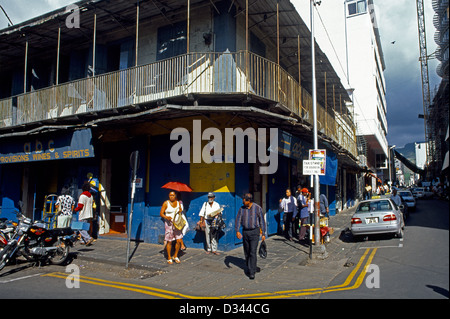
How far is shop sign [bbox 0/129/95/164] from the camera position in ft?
37.7

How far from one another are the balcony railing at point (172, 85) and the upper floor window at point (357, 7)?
27143mm

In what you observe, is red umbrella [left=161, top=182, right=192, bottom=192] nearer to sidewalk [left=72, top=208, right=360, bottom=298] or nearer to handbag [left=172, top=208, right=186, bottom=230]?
handbag [left=172, top=208, right=186, bottom=230]

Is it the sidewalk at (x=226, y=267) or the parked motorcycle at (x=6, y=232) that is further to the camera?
the parked motorcycle at (x=6, y=232)

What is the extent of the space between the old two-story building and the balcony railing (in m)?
0.05

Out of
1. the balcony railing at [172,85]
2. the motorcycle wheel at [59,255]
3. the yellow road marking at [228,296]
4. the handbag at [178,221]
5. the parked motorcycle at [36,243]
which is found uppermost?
the balcony railing at [172,85]

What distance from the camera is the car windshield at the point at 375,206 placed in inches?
470

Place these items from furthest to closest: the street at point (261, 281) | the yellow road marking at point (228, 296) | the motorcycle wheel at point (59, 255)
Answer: the motorcycle wheel at point (59, 255) → the yellow road marking at point (228, 296) → the street at point (261, 281)

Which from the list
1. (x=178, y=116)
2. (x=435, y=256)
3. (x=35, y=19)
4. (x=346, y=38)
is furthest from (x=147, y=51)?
(x=346, y=38)

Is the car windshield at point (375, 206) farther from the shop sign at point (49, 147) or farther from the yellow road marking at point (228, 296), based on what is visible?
the shop sign at point (49, 147)

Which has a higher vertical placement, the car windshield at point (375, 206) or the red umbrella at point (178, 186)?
the red umbrella at point (178, 186)

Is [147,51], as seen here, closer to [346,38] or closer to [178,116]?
[178,116]

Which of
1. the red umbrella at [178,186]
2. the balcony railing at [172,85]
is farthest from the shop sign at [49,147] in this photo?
the red umbrella at [178,186]

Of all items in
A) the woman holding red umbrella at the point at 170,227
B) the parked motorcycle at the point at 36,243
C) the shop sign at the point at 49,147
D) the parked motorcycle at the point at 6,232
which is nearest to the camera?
the parked motorcycle at the point at 36,243

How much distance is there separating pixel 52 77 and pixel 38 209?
6.32 meters
